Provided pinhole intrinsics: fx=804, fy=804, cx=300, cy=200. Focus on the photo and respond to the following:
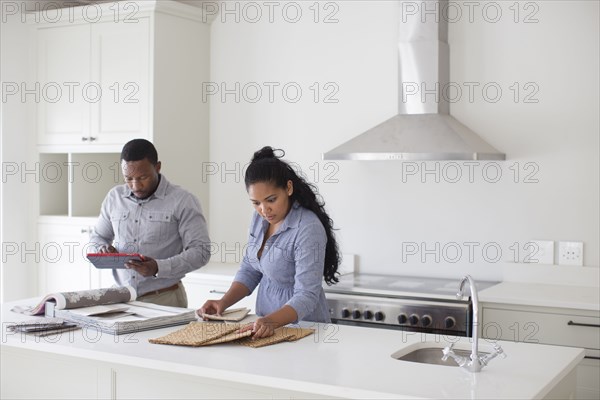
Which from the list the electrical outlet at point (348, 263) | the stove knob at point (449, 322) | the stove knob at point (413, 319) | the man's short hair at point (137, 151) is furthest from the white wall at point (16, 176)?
the stove knob at point (449, 322)

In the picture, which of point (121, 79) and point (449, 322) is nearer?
point (449, 322)

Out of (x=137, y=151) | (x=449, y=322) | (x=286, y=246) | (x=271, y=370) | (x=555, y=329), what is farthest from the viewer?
(x=449, y=322)

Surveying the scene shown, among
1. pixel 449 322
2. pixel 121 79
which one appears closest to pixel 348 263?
pixel 449 322

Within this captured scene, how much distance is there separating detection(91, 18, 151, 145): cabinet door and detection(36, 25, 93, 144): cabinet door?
3.1 inches

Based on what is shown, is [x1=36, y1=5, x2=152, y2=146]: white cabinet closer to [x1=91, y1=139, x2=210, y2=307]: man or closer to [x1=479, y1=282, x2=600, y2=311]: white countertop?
[x1=91, y1=139, x2=210, y2=307]: man

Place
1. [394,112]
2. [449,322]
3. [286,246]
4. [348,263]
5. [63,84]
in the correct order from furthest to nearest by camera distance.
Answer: [63,84] < [348,263] < [394,112] < [449,322] < [286,246]

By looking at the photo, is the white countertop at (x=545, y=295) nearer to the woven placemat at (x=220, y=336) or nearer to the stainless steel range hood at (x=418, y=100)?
the stainless steel range hood at (x=418, y=100)

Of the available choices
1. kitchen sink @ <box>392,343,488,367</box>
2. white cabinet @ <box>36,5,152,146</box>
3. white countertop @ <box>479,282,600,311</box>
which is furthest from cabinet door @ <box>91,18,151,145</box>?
kitchen sink @ <box>392,343,488,367</box>

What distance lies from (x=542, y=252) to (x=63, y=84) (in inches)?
117

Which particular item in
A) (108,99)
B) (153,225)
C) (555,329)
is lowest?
(555,329)

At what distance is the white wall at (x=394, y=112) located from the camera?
4055mm

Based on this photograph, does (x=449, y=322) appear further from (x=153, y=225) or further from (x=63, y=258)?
(x=63, y=258)

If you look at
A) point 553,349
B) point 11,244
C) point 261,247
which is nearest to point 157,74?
point 11,244

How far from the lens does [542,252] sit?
162 inches
